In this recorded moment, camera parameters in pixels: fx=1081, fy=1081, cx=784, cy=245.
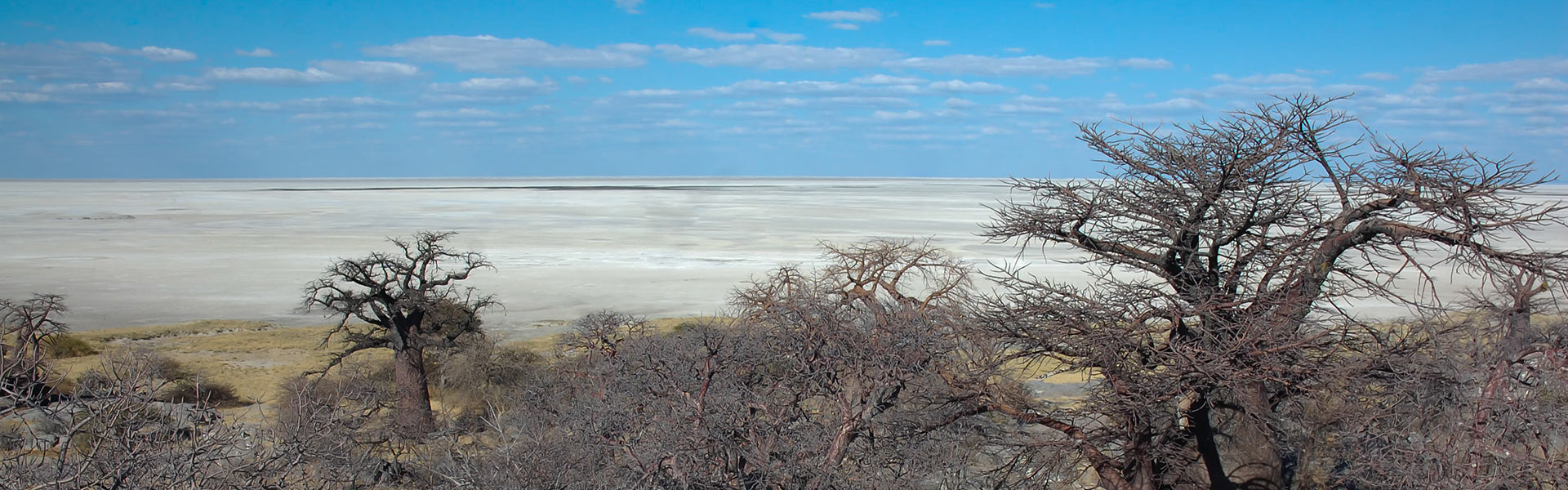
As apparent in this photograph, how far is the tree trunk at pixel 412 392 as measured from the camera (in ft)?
50.6

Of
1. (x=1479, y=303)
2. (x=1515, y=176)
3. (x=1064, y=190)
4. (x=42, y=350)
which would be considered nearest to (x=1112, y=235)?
(x=1064, y=190)

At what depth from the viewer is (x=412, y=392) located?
1562cm

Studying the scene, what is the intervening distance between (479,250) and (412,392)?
127 ft

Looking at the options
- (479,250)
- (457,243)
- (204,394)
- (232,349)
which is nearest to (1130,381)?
(204,394)

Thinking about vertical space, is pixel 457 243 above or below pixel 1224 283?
below

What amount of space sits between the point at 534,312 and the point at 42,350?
14035mm

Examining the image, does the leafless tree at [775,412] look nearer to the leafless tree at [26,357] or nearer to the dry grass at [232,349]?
the leafless tree at [26,357]

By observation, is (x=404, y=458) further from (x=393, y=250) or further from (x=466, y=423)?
(x=393, y=250)

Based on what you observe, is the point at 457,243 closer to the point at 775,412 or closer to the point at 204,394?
the point at 204,394

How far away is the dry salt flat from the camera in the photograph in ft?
110

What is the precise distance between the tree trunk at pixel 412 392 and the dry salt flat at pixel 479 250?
366 inches

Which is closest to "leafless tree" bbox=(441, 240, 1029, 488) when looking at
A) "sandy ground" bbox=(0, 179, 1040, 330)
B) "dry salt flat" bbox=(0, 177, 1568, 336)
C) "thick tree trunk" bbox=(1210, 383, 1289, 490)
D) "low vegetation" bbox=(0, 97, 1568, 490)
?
"low vegetation" bbox=(0, 97, 1568, 490)

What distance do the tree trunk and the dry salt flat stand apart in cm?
930

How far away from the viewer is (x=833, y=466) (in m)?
8.30
